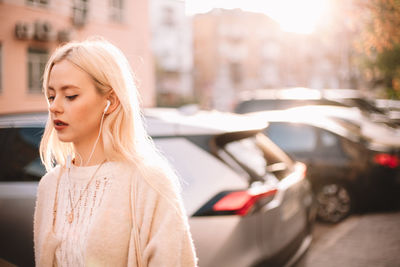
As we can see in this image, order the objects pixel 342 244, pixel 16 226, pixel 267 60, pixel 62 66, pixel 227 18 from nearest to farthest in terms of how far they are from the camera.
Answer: pixel 62 66, pixel 16 226, pixel 342 244, pixel 227 18, pixel 267 60

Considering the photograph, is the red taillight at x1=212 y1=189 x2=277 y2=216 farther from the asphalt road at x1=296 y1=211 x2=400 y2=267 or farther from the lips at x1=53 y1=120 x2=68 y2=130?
the asphalt road at x1=296 y1=211 x2=400 y2=267

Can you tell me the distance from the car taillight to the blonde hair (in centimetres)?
107

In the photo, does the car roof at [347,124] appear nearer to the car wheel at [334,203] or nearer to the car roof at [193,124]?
the car wheel at [334,203]

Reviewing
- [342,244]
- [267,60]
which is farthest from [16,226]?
[267,60]

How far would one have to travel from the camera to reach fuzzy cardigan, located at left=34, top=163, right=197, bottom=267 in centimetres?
155

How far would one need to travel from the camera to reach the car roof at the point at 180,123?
9.98ft

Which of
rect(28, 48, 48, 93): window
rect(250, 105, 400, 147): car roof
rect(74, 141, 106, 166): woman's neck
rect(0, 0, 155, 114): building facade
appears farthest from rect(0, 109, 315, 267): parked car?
rect(28, 48, 48, 93): window

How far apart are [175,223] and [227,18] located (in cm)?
5139

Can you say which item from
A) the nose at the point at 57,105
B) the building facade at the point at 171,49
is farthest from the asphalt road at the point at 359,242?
the building facade at the point at 171,49

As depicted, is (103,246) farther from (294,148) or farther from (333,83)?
(333,83)

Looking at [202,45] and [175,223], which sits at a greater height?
[202,45]

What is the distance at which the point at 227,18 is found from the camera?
5091 cm

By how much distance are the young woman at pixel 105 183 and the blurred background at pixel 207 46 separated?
0.46 m

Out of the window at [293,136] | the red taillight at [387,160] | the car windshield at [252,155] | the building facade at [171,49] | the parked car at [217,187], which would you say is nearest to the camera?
the parked car at [217,187]
